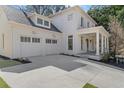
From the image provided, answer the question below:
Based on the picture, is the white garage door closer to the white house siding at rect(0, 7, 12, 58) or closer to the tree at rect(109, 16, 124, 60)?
the white house siding at rect(0, 7, 12, 58)

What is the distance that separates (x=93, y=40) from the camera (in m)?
24.2

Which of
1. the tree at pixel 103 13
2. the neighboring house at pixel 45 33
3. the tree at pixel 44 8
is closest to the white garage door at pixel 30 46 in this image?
the neighboring house at pixel 45 33

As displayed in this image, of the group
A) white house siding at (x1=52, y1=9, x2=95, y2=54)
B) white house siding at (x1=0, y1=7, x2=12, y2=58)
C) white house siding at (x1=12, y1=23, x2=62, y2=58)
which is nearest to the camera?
white house siding at (x1=0, y1=7, x2=12, y2=58)

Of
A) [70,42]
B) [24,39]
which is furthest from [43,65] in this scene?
[70,42]

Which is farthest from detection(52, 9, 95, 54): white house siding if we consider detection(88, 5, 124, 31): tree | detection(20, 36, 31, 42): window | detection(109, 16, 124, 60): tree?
detection(88, 5, 124, 31): tree

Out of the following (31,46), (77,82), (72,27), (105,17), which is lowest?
(77,82)

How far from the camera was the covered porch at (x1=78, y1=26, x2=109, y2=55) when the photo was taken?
15.5 m

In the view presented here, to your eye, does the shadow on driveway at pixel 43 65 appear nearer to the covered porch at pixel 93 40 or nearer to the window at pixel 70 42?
the covered porch at pixel 93 40

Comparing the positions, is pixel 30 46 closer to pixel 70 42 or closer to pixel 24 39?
pixel 24 39

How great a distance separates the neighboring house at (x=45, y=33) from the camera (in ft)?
42.8

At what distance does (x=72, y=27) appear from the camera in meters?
18.3
